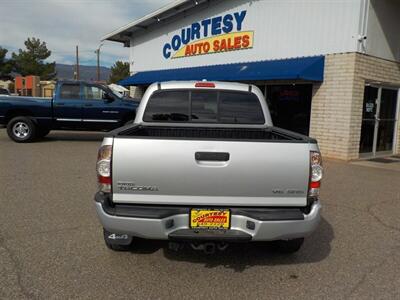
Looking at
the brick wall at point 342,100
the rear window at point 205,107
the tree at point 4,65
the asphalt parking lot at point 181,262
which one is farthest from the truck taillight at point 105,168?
the tree at point 4,65

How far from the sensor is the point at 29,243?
4266 mm

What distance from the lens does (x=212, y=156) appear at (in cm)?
330

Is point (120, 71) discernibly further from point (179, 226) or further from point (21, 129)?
point (179, 226)

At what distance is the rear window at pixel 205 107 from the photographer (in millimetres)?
4742

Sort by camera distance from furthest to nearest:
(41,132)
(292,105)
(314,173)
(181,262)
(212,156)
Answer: (41,132) → (292,105) → (181,262) → (314,173) → (212,156)

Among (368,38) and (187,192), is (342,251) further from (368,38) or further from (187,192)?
(368,38)

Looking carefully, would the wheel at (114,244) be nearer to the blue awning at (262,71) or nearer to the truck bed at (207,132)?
the truck bed at (207,132)

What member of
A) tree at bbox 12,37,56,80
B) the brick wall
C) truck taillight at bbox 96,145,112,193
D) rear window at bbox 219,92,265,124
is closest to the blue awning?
the brick wall

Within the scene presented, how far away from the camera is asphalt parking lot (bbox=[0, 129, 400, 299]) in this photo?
3342mm

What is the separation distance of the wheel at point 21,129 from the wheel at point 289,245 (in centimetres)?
1080

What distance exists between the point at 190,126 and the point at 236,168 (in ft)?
4.25

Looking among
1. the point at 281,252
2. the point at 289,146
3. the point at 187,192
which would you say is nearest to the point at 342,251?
the point at 281,252

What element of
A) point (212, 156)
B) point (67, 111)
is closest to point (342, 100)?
point (67, 111)

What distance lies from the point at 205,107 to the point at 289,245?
1902 mm
